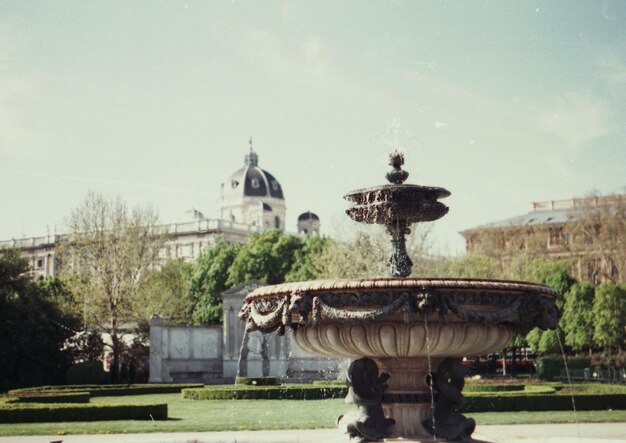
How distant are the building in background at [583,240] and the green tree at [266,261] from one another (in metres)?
15.1

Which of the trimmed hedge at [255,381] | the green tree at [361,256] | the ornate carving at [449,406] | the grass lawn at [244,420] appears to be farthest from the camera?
the green tree at [361,256]

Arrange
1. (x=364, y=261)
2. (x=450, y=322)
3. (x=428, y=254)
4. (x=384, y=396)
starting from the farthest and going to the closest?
(x=428, y=254) → (x=364, y=261) → (x=384, y=396) → (x=450, y=322)

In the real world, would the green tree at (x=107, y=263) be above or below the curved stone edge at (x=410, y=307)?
above

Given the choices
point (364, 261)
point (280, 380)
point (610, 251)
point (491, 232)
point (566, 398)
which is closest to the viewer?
point (566, 398)

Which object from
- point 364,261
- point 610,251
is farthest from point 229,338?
point 610,251

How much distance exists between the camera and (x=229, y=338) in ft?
150

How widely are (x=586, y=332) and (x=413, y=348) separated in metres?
43.0

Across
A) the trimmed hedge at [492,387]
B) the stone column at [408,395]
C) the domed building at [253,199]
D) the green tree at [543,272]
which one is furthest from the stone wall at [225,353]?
the domed building at [253,199]

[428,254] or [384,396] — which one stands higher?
[428,254]

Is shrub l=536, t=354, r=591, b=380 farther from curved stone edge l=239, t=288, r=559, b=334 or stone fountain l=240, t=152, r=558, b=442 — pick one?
curved stone edge l=239, t=288, r=559, b=334

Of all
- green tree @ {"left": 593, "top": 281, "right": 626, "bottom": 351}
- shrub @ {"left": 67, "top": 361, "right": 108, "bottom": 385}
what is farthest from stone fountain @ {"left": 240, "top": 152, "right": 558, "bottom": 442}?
green tree @ {"left": 593, "top": 281, "right": 626, "bottom": 351}

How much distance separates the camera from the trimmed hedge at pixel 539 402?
78.4 feet

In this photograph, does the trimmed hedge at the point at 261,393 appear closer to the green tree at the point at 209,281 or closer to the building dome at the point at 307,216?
the green tree at the point at 209,281

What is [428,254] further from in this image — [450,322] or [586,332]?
[450,322]
